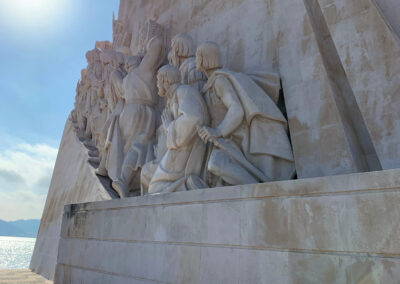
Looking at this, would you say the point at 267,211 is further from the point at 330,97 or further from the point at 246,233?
the point at 330,97

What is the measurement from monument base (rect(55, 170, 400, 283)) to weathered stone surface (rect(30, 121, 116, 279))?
8.10 ft

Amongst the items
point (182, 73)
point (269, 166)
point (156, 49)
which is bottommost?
point (269, 166)

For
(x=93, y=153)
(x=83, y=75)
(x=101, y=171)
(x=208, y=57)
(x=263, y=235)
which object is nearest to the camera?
(x=263, y=235)

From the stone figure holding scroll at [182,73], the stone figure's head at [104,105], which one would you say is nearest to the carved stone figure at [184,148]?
the stone figure holding scroll at [182,73]

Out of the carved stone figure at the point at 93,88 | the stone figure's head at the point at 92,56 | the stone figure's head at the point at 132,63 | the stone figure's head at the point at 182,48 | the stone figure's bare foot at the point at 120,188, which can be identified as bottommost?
the stone figure's bare foot at the point at 120,188

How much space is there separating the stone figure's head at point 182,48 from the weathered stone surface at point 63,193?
8.97ft

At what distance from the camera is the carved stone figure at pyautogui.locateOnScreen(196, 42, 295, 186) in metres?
3.42

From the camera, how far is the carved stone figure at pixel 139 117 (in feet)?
18.7

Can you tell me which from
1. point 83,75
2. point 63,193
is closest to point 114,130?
point 63,193

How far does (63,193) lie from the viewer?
859 centimetres

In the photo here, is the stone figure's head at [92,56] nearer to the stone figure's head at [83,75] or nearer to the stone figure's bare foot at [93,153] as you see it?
the stone figure's head at [83,75]

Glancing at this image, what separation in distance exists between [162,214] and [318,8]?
293cm

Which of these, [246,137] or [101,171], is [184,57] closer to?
[246,137]

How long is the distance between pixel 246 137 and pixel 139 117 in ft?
9.57
